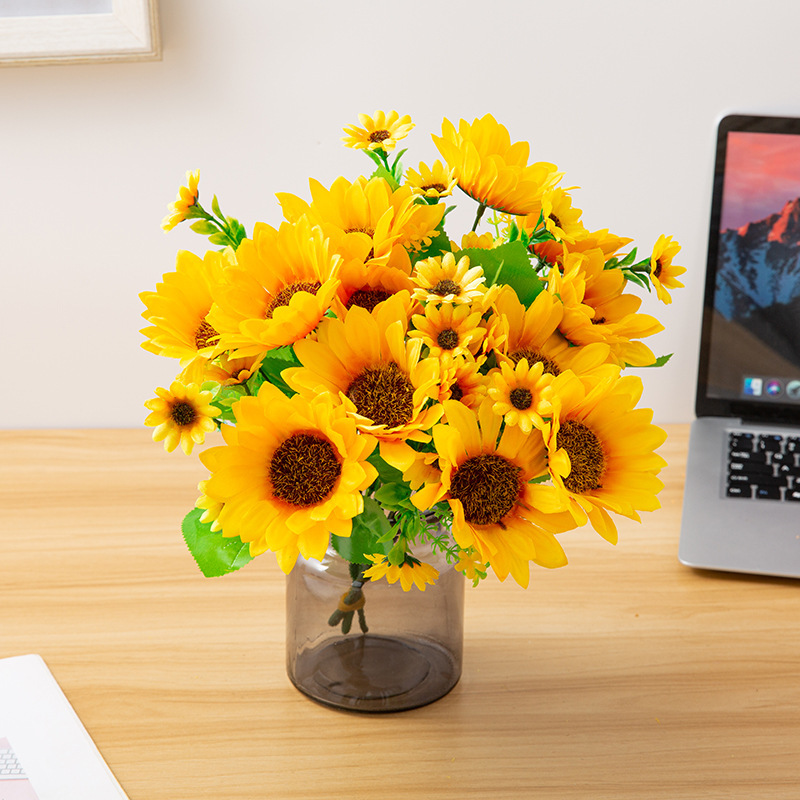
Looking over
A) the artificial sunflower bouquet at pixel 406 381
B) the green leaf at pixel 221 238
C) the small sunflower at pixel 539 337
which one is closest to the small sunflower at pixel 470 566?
the artificial sunflower bouquet at pixel 406 381

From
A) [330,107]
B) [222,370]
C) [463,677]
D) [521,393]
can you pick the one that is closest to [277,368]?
[222,370]

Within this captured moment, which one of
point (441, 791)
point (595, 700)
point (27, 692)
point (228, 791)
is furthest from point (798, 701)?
point (27, 692)

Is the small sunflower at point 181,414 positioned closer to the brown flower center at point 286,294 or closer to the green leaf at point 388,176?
the brown flower center at point 286,294

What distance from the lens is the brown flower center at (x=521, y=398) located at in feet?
1.37

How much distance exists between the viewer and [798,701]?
58 centimetres

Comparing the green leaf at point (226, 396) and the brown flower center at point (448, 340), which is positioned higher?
the brown flower center at point (448, 340)

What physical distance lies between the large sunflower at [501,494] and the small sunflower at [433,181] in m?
0.13

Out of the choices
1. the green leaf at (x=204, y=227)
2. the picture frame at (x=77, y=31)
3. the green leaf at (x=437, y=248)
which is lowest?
the green leaf at (x=437, y=248)

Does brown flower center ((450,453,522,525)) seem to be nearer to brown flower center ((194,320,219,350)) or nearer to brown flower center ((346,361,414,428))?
brown flower center ((346,361,414,428))

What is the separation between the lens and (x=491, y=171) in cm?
48

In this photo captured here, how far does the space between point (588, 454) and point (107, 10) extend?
0.67m

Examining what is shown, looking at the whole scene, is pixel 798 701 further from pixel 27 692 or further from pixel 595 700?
pixel 27 692

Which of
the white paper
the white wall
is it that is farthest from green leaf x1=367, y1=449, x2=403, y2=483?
the white wall

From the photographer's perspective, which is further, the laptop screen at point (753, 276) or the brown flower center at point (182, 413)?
the laptop screen at point (753, 276)
